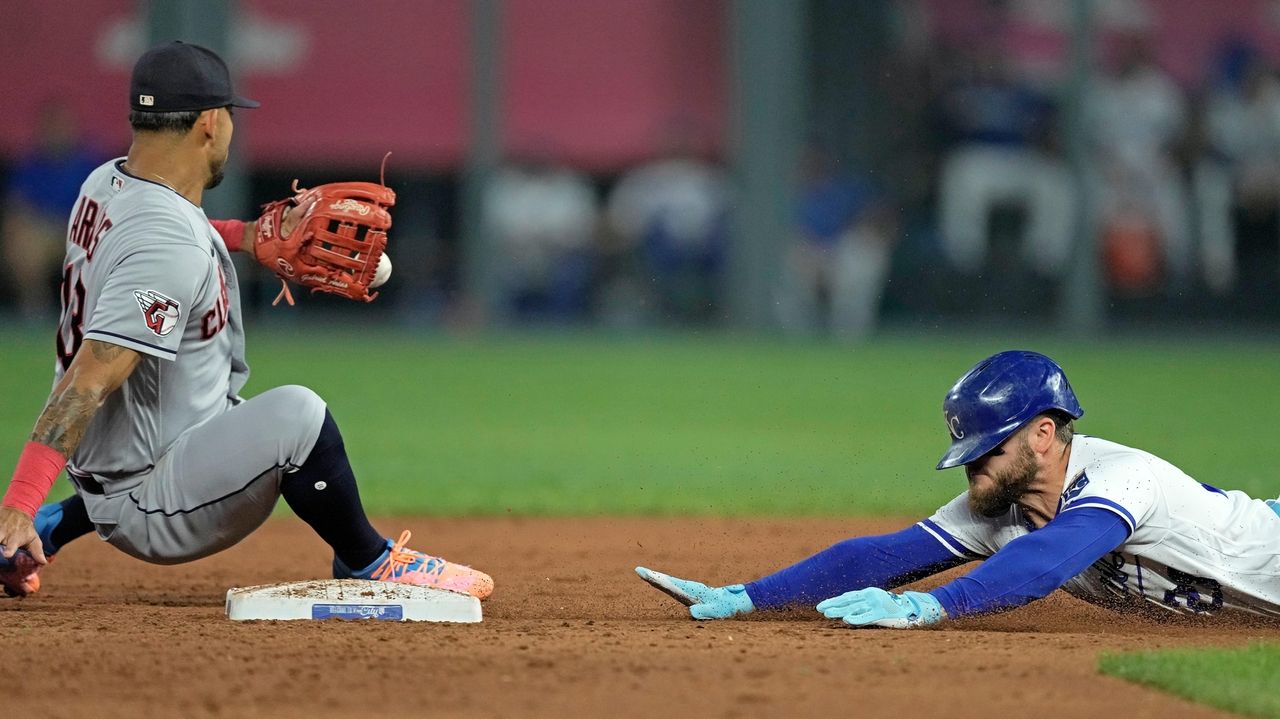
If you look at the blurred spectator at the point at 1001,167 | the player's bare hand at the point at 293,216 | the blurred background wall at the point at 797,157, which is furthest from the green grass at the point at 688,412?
the player's bare hand at the point at 293,216

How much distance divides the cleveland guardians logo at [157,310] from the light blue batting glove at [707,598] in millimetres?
1462

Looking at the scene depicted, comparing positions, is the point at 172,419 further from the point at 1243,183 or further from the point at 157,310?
the point at 1243,183

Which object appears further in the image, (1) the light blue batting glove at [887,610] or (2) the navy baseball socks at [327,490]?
(2) the navy baseball socks at [327,490]

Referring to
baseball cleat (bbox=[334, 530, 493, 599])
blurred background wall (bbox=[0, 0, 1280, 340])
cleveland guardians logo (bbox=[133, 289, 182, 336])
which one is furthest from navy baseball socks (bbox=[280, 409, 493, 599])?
blurred background wall (bbox=[0, 0, 1280, 340])

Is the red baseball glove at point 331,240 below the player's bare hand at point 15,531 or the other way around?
the other way around

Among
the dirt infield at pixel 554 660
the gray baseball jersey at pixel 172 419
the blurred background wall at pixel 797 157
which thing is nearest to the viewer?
the dirt infield at pixel 554 660

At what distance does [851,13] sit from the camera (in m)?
18.1

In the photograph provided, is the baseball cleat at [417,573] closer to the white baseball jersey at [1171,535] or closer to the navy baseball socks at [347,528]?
the navy baseball socks at [347,528]

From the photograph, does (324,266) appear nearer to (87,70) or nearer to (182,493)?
(182,493)

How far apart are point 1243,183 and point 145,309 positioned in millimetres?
15806

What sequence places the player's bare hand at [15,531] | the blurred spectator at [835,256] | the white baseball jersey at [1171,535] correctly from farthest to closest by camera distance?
the blurred spectator at [835,256]
the white baseball jersey at [1171,535]
the player's bare hand at [15,531]

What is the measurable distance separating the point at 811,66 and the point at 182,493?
14.7 m

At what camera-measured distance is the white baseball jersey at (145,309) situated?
4.13 meters

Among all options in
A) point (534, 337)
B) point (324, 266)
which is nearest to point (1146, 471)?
point (324, 266)
